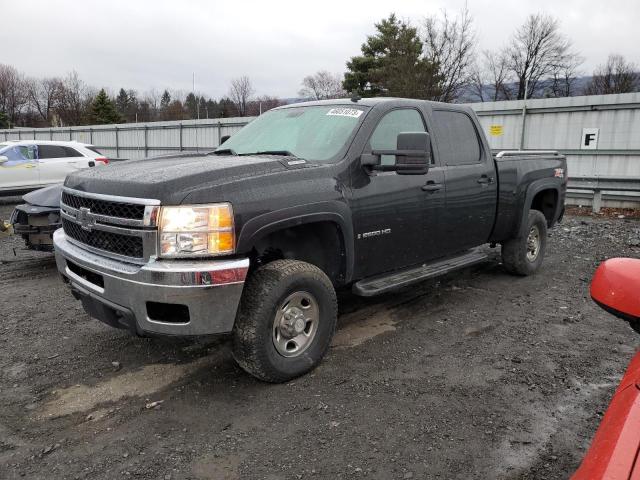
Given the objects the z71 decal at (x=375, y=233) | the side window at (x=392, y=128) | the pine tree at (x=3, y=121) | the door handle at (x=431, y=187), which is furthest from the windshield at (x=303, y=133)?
the pine tree at (x=3, y=121)

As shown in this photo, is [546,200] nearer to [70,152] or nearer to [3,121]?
[70,152]

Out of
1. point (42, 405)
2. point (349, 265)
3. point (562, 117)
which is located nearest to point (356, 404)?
point (349, 265)

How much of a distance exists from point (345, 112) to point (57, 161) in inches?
457

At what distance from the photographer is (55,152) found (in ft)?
44.2

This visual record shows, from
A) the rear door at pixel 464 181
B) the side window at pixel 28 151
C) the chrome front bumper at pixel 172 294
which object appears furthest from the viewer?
the side window at pixel 28 151

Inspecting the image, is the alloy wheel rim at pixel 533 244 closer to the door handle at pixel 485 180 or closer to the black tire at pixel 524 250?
the black tire at pixel 524 250

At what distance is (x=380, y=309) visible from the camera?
5176 mm

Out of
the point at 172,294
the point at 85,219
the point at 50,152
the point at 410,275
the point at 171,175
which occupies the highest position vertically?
the point at 171,175

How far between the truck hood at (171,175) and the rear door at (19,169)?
10.8 metres

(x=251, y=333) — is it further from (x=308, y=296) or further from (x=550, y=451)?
(x=550, y=451)

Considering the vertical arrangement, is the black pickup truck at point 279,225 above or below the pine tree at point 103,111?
below

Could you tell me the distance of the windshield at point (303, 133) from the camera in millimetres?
4062

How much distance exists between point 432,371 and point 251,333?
1.44m

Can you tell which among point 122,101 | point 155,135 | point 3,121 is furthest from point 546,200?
point 122,101
